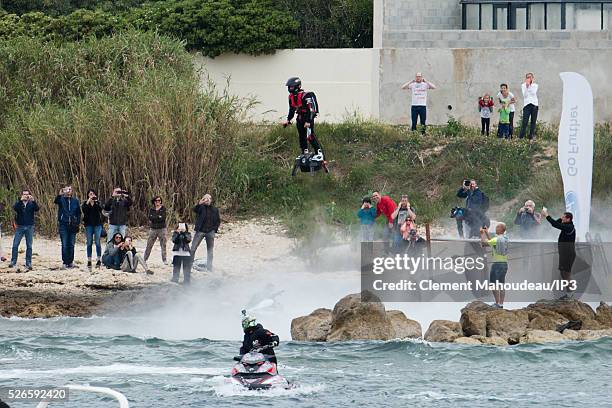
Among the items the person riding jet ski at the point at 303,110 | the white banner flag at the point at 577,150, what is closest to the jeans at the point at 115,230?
the person riding jet ski at the point at 303,110

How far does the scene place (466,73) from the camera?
145ft

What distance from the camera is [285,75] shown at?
4453 cm

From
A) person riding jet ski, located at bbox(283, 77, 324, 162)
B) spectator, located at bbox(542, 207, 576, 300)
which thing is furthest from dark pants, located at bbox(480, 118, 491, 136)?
spectator, located at bbox(542, 207, 576, 300)

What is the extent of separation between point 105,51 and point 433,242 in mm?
13544

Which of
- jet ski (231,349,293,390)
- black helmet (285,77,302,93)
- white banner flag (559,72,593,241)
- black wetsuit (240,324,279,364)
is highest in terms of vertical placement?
black helmet (285,77,302,93)

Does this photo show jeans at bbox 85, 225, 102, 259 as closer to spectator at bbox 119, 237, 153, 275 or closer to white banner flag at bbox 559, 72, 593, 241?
spectator at bbox 119, 237, 153, 275

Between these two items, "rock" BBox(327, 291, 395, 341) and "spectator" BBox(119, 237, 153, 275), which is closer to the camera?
"rock" BBox(327, 291, 395, 341)

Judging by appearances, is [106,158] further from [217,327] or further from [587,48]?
[587,48]

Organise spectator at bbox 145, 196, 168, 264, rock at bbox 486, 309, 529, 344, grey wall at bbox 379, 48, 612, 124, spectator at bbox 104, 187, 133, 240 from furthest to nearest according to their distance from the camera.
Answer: grey wall at bbox 379, 48, 612, 124 < spectator at bbox 145, 196, 168, 264 < spectator at bbox 104, 187, 133, 240 < rock at bbox 486, 309, 529, 344

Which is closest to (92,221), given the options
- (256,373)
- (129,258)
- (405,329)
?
(129,258)

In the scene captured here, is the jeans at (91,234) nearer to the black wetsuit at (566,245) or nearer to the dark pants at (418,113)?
the black wetsuit at (566,245)

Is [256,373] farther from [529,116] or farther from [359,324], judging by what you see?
[529,116]

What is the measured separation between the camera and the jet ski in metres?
26.8

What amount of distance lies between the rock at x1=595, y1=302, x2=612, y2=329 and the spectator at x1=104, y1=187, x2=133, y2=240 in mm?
10116
